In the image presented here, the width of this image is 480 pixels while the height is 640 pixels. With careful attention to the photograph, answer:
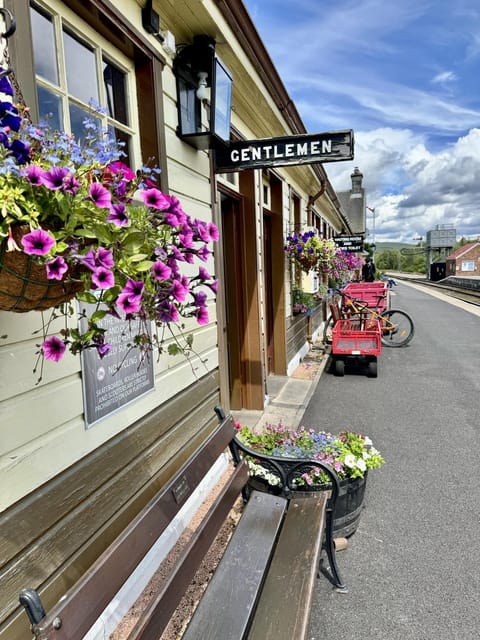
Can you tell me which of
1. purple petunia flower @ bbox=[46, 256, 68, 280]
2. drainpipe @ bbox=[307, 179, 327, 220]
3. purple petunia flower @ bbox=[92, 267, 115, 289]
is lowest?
purple petunia flower @ bbox=[92, 267, 115, 289]

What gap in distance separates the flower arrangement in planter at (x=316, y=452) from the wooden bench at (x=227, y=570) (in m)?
0.19

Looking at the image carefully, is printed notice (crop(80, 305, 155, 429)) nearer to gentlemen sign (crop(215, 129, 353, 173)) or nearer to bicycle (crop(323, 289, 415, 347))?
gentlemen sign (crop(215, 129, 353, 173))

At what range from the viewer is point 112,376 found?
219cm

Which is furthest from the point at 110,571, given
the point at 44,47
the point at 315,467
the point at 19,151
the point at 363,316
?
the point at 363,316

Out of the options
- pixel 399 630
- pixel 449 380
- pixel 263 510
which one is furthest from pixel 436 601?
pixel 449 380

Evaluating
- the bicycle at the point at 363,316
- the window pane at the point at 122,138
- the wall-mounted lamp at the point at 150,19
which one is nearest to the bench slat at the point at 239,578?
the window pane at the point at 122,138

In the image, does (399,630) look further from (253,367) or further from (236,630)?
(253,367)

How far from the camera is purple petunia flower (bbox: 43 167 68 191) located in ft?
3.07

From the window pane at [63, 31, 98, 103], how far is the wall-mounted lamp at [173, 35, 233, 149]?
782mm

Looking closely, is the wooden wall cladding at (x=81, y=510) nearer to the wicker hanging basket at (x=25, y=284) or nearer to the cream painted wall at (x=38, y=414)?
the cream painted wall at (x=38, y=414)

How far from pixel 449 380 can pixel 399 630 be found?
5151 mm

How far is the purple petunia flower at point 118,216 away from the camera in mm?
1018

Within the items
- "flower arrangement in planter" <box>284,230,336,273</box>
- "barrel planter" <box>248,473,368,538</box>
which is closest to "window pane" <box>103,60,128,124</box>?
"barrel planter" <box>248,473,368,538</box>

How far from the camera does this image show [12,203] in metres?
0.92
